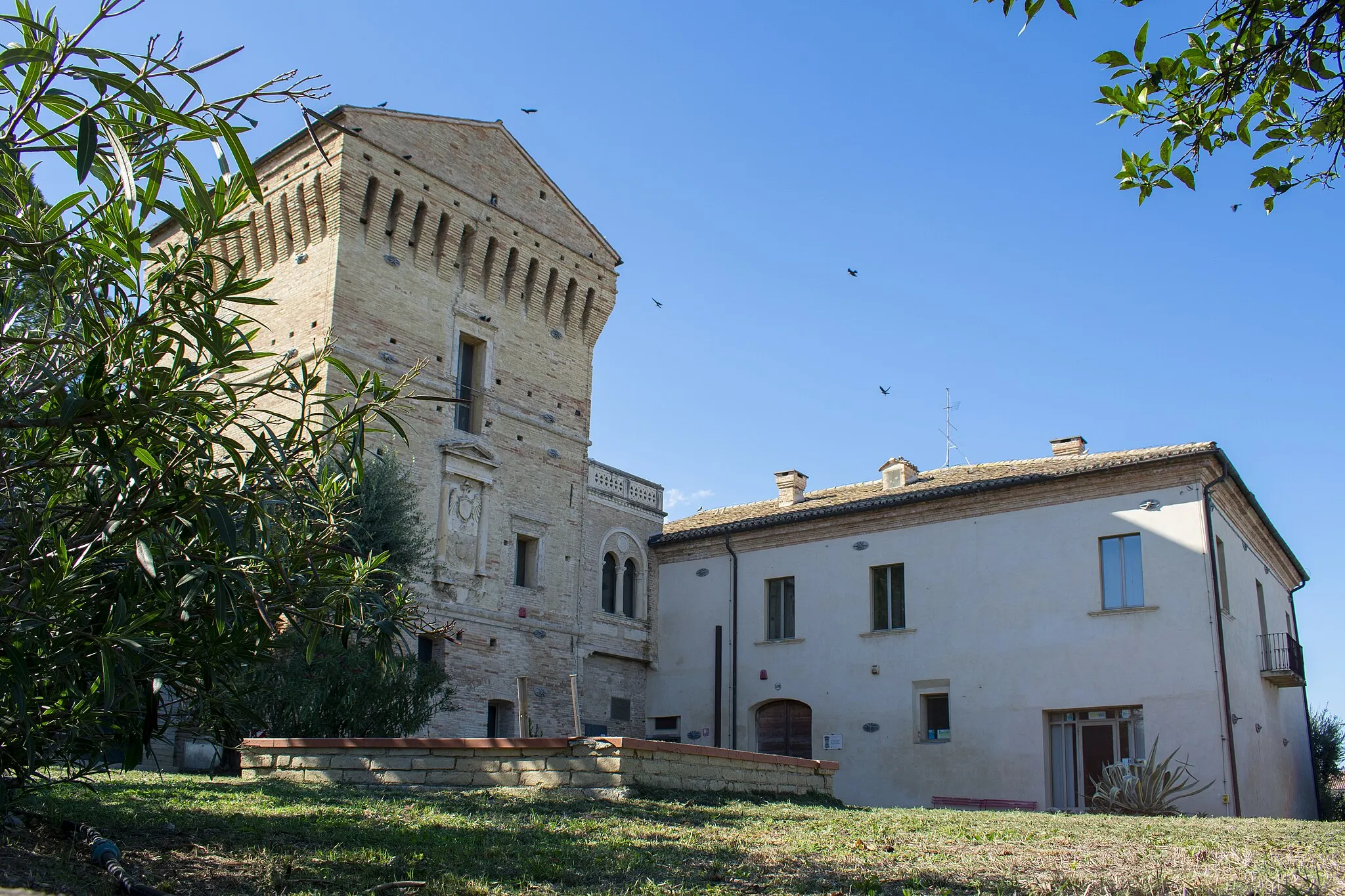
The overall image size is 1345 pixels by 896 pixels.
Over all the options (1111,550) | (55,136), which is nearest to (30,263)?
(55,136)

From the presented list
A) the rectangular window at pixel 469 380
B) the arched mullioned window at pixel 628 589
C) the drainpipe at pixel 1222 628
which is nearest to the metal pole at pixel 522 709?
the rectangular window at pixel 469 380

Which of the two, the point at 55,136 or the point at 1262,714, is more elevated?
the point at 55,136

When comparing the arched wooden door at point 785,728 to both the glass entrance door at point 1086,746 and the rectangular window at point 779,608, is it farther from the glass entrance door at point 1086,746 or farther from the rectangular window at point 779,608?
the glass entrance door at point 1086,746

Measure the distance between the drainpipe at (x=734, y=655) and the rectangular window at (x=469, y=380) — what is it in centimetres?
644

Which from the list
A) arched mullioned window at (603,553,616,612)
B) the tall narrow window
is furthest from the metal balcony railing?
arched mullioned window at (603,553,616,612)

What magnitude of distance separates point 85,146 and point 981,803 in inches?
773

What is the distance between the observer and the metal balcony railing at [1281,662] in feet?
71.6

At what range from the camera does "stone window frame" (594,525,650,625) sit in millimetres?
25203

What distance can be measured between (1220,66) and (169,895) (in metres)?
6.42

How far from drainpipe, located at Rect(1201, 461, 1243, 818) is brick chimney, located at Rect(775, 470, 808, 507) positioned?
30.2ft

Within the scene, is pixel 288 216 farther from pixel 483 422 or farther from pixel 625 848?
pixel 625 848

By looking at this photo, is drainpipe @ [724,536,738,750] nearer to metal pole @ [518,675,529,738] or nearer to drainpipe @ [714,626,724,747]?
drainpipe @ [714,626,724,747]

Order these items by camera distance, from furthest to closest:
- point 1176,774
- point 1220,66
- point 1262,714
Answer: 1. point 1262,714
2. point 1176,774
3. point 1220,66

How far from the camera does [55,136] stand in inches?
192
